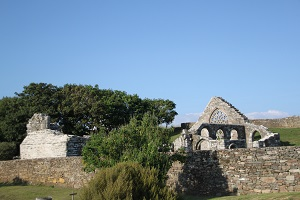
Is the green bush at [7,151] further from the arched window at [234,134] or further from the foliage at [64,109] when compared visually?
the arched window at [234,134]

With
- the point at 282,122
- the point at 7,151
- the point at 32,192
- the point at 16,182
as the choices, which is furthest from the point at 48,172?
the point at 282,122

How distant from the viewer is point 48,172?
81.0 ft

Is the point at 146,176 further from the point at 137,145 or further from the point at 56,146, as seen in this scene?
the point at 56,146

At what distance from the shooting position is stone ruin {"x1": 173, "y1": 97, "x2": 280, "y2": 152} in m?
31.4

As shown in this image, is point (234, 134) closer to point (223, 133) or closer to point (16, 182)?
point (223, 133)

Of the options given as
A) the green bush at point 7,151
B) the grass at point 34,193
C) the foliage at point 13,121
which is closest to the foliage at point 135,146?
the grass at point 34,193

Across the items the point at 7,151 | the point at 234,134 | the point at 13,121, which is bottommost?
the point at 7,151

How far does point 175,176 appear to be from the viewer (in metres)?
18.7

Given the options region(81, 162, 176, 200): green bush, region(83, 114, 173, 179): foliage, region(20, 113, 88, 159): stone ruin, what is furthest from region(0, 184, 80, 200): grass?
region(81, 162, 176, 200): green bush

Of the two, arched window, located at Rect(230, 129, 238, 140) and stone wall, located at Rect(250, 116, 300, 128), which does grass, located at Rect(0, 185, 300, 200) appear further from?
stone wall, located at Rect(250, 116, 300, 128)

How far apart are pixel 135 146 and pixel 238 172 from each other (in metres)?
4.54

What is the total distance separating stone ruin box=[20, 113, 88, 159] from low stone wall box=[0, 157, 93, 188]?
189 cm

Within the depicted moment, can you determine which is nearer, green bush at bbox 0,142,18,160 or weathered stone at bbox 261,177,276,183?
weathered stone at bbox 261,177,276,183

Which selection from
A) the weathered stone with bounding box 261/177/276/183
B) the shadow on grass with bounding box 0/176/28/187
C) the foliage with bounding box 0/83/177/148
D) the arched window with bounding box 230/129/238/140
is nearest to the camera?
the weathered stone with bounding box 261/177/276/183
